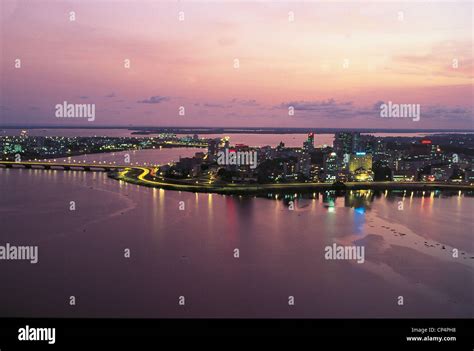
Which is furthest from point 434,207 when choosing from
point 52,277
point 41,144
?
point 41,144

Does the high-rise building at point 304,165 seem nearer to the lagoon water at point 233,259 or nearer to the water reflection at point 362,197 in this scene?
the water reflection at point 362,197

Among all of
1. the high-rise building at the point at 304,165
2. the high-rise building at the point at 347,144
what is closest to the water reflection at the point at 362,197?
the high-rise building at the point at 304,165

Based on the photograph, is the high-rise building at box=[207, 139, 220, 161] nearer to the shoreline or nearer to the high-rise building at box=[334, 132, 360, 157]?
the shoreline

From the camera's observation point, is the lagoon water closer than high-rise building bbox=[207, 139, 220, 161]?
Yes

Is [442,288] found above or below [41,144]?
below

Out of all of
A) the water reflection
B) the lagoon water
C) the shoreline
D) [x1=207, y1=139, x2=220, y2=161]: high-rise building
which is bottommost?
the lagoon water

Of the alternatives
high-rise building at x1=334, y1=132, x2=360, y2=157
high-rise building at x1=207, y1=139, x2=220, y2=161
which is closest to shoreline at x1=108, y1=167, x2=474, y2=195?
high-rise building at x1=207, y1=139, x2=220, y2=161

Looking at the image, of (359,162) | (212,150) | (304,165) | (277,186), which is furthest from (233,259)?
(212,150)

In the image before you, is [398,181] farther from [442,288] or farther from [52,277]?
[52,277]

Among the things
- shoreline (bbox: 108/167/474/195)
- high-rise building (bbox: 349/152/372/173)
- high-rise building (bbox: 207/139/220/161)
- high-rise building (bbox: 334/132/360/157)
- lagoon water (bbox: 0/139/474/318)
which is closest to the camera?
lagoon water (bbox: 0/139/474/318)

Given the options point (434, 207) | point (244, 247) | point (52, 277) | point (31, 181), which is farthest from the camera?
point (31, 181)
